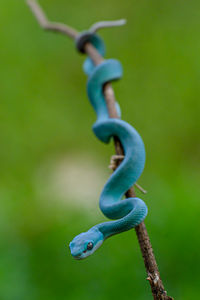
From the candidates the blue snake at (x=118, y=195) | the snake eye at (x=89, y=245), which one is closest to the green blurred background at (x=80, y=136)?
the blue snake at (x=118, y=195)

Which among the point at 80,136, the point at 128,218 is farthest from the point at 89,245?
the point at 80,136

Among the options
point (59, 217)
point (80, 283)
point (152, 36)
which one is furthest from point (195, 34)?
point (80, 283)

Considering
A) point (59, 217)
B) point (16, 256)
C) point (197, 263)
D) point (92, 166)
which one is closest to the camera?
point (197, 263)

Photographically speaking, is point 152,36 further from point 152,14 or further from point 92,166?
point 92,166

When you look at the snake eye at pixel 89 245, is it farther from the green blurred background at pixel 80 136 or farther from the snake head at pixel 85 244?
the green blurred background at pixel 80 136

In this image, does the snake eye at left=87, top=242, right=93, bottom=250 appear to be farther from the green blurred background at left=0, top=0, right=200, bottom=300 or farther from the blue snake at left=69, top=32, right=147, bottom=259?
the green blurred background at left=0, top=0, right=200, bottom=300

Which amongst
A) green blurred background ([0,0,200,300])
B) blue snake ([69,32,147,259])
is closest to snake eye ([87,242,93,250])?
blue snake ([69,32,147,259])
